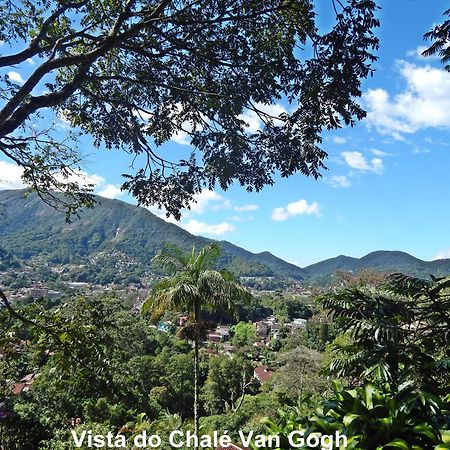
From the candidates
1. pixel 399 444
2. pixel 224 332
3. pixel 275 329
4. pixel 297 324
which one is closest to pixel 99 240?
pixel 224 332

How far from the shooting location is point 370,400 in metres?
2.58

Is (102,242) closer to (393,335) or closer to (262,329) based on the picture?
(262,329)

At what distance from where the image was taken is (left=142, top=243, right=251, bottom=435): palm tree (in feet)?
29.3

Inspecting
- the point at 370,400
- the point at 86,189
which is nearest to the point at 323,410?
the point at 370,400

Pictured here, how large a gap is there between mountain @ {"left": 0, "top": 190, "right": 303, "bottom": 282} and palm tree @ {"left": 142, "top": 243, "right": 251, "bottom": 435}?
113356 mm

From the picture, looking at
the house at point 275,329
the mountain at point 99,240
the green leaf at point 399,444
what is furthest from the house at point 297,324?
the mountain at point 99,240

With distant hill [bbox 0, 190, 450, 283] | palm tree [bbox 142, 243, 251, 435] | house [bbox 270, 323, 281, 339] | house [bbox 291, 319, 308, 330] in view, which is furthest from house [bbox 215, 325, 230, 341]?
distant hill [bbox 0, 190, 450, 283]

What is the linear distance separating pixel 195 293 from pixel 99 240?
537ft

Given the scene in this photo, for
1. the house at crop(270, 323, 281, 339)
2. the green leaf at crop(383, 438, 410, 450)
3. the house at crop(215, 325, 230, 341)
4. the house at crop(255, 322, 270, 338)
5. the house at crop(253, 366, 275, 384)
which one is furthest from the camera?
the house at crop(215, 325, 230, 341)

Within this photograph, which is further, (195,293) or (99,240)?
(99,240)

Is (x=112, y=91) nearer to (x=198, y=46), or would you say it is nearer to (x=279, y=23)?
(x=198, y=46)

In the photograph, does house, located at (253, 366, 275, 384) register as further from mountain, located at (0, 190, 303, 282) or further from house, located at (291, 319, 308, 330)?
mountain, located at (0, 190, 303, 282)

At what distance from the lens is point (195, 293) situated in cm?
896

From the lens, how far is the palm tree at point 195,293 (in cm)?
893
